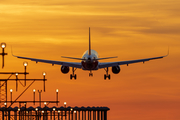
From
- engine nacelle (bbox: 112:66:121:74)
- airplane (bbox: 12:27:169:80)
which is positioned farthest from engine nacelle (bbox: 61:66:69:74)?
engine nacelle (bbox: 112:66:121:74)

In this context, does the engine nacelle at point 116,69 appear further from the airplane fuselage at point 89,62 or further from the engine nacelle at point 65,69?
the engine nacelle at point 65,69

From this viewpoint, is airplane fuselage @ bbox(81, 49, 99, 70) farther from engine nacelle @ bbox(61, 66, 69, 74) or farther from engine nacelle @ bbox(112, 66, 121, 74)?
engine nacelle @ bbox(112, 66, 121, 74)

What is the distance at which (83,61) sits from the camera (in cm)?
9869

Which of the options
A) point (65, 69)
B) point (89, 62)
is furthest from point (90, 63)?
point (65, 69)

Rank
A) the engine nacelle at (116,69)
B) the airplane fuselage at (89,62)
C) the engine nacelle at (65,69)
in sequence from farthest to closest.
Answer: the engine nacelle at (65,69)
the engine nacelle at (116,69)
the airplane fuselage at (89,62)

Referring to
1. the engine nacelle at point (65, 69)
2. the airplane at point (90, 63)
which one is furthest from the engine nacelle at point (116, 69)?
the engine nacelle at point (65, 69)

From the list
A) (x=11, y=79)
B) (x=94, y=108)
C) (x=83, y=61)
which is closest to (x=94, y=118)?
(x=94, y=108)

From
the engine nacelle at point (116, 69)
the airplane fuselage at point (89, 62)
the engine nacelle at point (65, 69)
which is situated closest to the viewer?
the airplane fuselage at point (89, 62)

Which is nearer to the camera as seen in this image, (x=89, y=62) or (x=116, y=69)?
(x=89, y=62)

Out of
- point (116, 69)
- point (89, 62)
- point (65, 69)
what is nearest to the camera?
point (89, 62)

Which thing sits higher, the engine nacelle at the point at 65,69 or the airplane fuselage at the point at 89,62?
the airplane fuselage at the point at 89,62

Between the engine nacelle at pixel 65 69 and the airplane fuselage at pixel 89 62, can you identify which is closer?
the airplane fuselage at pixel 89 62

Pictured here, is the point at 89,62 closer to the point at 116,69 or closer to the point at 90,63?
the point at 90,63

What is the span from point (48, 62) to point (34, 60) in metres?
3.38
